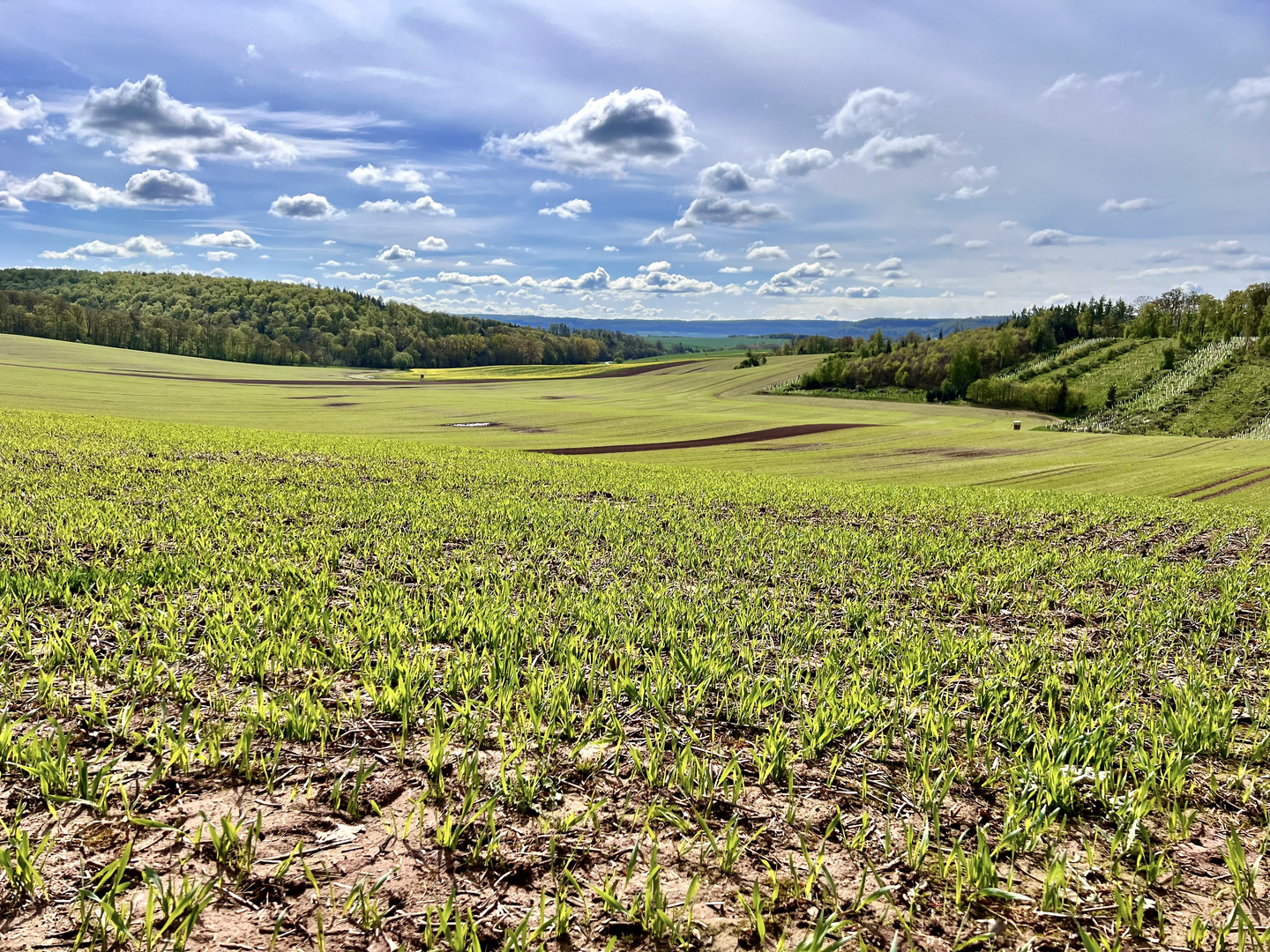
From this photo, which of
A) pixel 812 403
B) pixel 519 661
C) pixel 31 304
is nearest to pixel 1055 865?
pixel 519 661

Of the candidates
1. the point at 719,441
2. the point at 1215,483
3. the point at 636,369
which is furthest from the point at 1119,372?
the point at 1215,483

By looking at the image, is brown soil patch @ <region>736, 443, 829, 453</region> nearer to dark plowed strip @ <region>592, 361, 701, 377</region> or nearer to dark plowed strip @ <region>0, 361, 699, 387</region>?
dark plowed strip @ <region>0, 361, 699, 387</region>

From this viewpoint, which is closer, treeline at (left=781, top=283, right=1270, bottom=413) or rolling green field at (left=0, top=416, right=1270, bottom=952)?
rolling green field at (left=0, top=416, right=1270, bottom=952)

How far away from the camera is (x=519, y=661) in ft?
17.7

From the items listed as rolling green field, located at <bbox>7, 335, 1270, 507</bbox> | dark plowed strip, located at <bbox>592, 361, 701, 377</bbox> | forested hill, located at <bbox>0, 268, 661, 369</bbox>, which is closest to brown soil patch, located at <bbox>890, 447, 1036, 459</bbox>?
rolling green field, located at <bbox>7, 335, 1270, 507</bbox>

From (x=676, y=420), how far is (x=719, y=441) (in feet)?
39.6

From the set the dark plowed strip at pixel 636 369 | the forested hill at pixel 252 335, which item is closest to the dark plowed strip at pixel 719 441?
the dark plowed strip at pixel 636 369

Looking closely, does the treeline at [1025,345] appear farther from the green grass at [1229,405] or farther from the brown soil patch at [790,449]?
the brown soil patch at [790,449]

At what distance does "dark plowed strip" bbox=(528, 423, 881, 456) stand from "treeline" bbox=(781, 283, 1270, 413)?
49.8 metres

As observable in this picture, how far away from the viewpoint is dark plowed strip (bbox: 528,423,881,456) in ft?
144

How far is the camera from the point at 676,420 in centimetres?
6181

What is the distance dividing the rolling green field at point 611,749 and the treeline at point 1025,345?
102 meters

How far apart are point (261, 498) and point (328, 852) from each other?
34.9 ft

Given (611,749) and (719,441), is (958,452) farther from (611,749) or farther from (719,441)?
(611,749)
